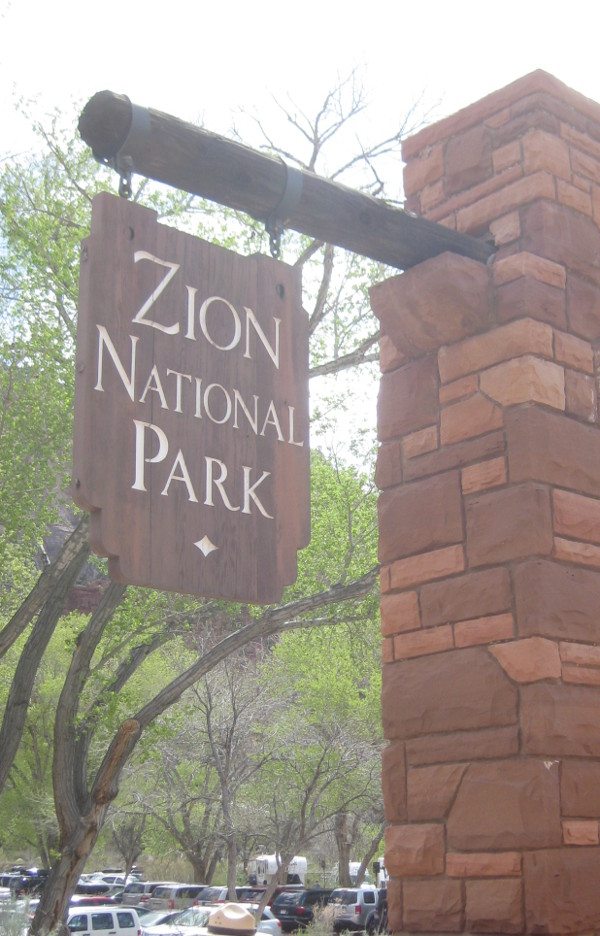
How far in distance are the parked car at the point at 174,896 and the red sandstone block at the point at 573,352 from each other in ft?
90.5

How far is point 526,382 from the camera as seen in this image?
11.9 ft

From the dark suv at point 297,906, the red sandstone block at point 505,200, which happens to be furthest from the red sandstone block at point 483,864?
the dark suv at point 297,906

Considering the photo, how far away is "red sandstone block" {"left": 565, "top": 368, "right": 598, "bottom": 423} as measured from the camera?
376 cm

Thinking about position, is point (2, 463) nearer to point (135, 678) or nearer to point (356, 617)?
point (356, 617)

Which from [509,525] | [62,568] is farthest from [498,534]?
[62,568]

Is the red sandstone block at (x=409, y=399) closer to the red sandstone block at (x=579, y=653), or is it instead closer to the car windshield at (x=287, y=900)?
the red sandstone block at (x=579, y=653)

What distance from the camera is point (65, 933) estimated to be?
15508 mm

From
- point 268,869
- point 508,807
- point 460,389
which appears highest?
point 460,389

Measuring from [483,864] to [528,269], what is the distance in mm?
1976

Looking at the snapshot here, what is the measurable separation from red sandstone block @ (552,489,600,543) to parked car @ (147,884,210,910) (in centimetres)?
2757

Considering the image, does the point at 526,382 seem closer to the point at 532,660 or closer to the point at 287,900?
the point at 532,660

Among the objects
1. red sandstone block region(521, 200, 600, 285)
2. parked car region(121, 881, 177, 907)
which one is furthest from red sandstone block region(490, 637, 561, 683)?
parked car region(121, 881, 177, 907)

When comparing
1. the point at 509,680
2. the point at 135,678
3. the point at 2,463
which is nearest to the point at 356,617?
the point at 2,463

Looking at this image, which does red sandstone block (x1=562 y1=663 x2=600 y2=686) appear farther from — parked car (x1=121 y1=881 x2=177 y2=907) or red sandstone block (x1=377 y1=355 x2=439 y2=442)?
parked car (x1=121 y1=881 x2=177 y2=907)
